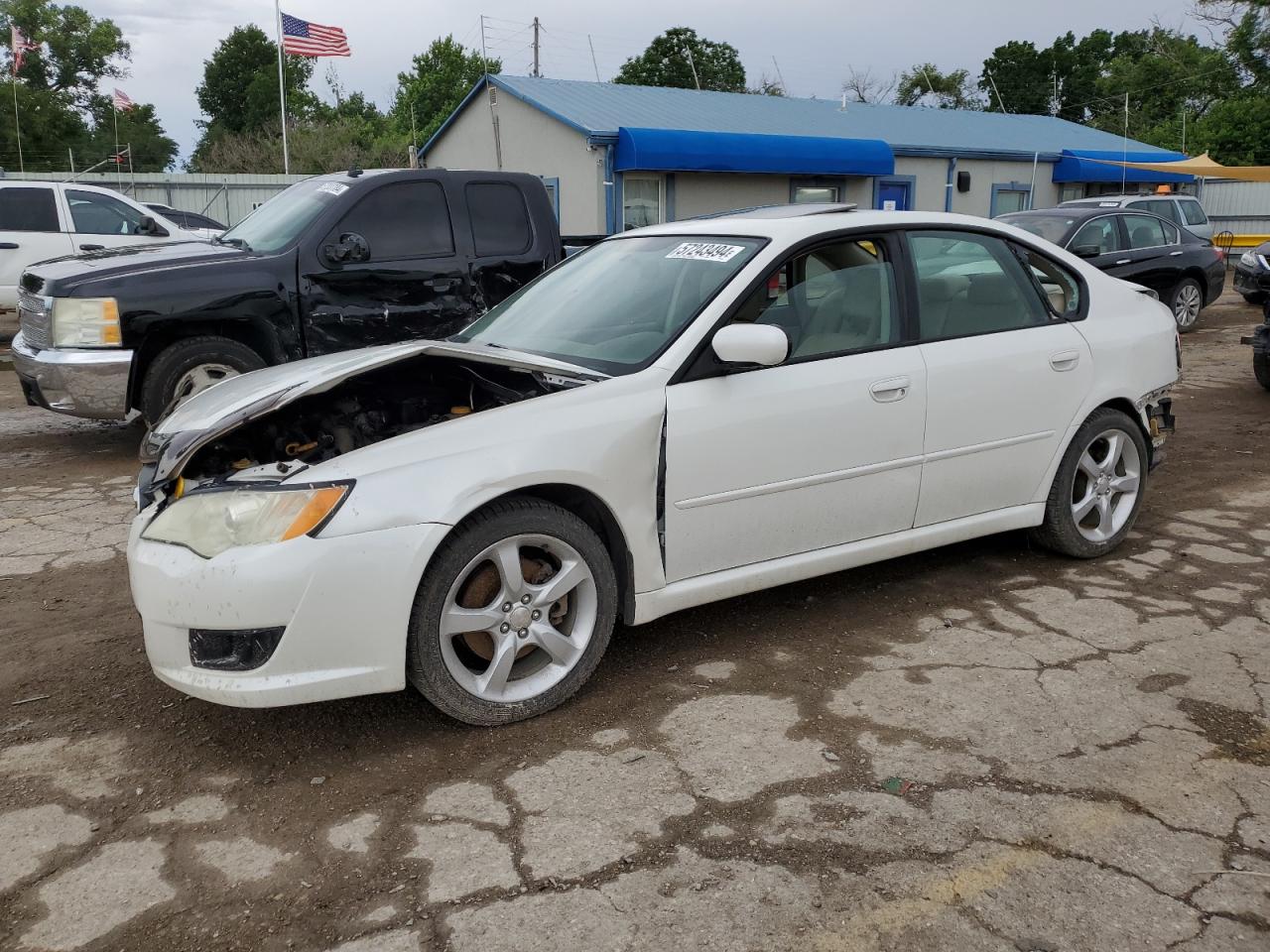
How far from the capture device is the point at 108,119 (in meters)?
59.8

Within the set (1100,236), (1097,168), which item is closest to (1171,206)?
(1100,236)

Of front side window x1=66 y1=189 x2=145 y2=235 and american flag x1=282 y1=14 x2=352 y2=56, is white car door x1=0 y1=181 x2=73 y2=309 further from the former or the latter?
american flag x1=282 y1=14 x2=352 y2=56

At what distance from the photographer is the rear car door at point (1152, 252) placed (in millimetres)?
13977

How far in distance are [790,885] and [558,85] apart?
21.9 m

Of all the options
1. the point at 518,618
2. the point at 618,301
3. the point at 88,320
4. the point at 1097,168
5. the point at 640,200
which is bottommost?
the point at 518,618

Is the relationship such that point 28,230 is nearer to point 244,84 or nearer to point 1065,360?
point 1065,360

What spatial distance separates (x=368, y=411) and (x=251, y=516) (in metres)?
0.93

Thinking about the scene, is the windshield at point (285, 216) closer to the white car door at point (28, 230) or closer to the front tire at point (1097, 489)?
the front tire at point (1097, 489)

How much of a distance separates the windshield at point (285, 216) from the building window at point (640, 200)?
12.4 m

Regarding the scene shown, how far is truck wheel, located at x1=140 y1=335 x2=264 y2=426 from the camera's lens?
22.2ft

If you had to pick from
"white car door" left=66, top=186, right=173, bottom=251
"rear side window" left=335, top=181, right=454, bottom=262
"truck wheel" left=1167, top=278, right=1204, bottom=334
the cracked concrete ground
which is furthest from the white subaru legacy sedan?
"truck wheel" left=1167, top=278, right=1204, bottom=334

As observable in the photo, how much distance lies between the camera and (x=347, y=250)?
7.01 meters

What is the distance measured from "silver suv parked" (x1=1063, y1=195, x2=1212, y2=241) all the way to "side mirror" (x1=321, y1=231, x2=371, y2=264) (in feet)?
41.1

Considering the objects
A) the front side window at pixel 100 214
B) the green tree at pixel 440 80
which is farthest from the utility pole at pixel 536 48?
the front side window at pixel 100 214
